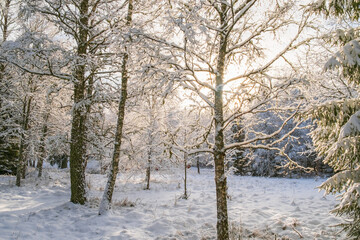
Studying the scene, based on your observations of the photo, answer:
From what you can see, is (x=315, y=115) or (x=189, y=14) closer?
(x=189, y=14)

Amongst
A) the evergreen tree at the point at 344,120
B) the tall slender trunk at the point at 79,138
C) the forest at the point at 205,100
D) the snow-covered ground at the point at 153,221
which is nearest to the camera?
the evergreen tree at the point at 344,120

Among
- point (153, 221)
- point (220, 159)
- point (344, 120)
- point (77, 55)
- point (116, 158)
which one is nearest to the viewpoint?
point (344, 120)

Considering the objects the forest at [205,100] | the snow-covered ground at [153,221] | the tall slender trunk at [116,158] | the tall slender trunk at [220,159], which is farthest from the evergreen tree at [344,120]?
the tall slender trunk at [116,158]

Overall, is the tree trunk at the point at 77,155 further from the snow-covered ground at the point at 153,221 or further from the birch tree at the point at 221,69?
the birch tree at the point at 221,69

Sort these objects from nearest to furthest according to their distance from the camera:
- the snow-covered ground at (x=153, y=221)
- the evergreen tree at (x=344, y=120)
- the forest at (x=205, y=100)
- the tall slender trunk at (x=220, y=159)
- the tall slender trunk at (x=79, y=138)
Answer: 1. the evergreen tree at (x=344, y=120)
2. the forest at (x=205, y=100)
3. the tall slender trunk at (x=220, y=159)
4. the snow-covered ground at (x=153, y=221)
5. the tall slender trunk at (x=79, y=138)

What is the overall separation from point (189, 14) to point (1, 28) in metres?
14.7

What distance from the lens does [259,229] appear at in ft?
20.9

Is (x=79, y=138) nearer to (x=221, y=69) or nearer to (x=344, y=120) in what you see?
(x=221, y=69)

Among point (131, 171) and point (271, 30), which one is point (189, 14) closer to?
point (271, 30)

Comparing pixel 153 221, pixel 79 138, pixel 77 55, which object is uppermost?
pixel 77 55

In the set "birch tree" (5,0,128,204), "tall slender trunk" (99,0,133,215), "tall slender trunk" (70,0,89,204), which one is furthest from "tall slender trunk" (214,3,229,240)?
"tall slender trunk" (70,0,89,204)

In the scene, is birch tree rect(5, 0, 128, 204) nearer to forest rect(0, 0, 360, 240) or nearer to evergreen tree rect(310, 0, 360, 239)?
forest rect(0, 0, 360, 240)

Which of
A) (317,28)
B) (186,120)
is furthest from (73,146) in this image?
(317,28)

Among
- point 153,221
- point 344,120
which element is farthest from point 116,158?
point 344,120
